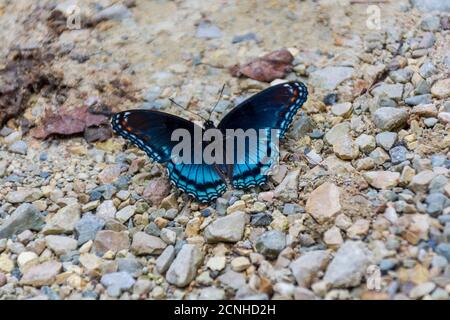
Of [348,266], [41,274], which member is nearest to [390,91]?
[348,266]

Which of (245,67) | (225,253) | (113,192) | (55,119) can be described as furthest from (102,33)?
(225,253)

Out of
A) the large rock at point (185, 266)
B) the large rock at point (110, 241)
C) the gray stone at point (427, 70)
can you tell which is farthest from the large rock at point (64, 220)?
the gray stone at point (427, 70)

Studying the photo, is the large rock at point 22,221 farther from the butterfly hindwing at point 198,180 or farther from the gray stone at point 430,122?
the gray stone at point 430,122

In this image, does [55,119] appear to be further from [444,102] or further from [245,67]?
[444,102]

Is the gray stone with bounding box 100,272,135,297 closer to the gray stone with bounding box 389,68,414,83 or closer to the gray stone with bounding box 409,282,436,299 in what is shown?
the gray stone with bounding box 409,282,436,299

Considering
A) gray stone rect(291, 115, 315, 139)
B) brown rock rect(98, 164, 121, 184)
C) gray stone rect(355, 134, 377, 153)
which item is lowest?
brown rock rect(98, 164, 121, 184)

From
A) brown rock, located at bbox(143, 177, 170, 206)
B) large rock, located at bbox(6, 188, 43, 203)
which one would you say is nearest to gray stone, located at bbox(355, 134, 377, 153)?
brown rock, located at bbox(143, 177, 170, 206)

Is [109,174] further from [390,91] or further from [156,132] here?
[390,91]
